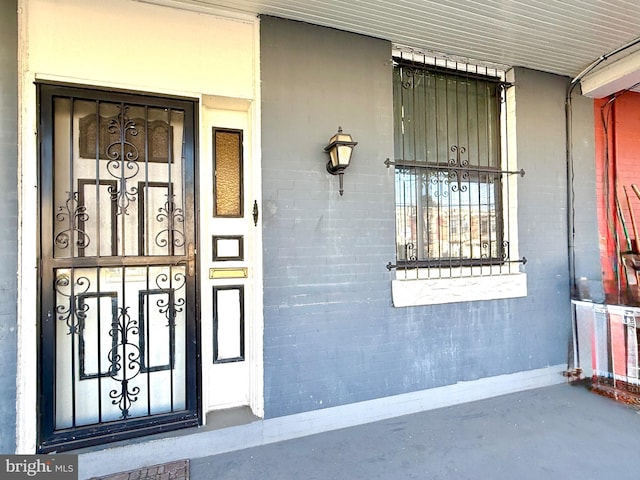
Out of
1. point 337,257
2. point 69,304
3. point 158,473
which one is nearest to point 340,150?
point 337,257

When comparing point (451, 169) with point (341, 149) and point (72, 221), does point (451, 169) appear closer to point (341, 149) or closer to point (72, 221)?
point (341, 149)

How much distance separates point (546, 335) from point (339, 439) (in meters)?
2.31

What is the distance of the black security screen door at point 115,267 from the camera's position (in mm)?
2203

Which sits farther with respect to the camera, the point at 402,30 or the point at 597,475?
the point at 402,30

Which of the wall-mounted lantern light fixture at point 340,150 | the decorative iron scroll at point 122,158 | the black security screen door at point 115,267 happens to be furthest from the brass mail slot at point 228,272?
the wall-mounted lantern light fixture at point 340,150

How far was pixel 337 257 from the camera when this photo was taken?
9.05 ft

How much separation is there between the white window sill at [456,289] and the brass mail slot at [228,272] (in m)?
1.19

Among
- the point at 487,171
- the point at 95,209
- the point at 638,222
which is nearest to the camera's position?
the point at 95,209

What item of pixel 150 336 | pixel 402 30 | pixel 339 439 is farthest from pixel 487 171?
pixel 150 336

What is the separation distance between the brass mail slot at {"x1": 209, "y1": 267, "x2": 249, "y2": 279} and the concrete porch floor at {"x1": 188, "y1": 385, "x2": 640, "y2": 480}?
1.21m

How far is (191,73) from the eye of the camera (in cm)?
244

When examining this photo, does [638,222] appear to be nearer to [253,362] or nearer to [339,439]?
[339,439]

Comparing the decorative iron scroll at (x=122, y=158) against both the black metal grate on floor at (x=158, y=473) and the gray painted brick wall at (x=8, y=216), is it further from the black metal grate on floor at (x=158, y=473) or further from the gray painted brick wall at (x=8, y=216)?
the black metal grate on floor at (x=158, y=473)

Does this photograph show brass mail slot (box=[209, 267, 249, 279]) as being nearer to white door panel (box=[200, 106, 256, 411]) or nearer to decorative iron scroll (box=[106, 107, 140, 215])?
white door panel (box=[200, 106, 256, 411])
